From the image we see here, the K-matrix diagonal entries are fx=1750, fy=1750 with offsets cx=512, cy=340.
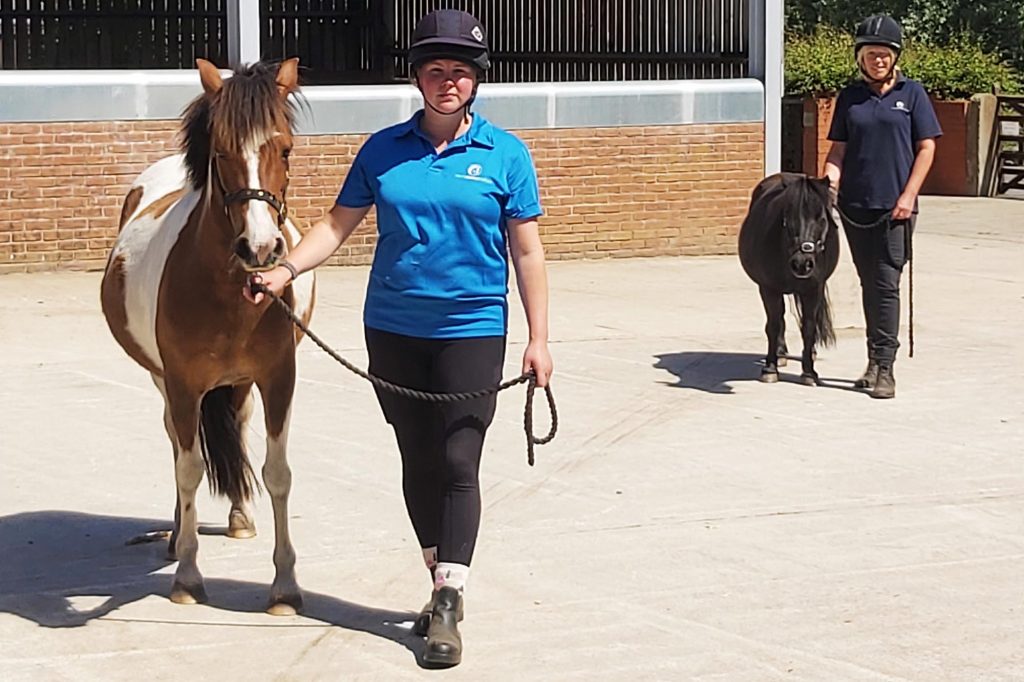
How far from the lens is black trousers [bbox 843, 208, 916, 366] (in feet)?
32.7

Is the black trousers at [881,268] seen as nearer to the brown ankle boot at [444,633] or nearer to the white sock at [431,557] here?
the white sock at [431,557]

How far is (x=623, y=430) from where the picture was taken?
8992mm

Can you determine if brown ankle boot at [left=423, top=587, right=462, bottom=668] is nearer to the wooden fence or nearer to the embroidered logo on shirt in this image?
the embroidered logo on shirt

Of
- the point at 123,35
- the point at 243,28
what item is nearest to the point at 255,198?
the point at 243,28

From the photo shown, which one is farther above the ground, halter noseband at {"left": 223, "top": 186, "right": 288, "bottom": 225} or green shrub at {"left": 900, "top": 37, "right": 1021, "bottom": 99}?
green shrub at {"left": 900, "top": 37, "right": 1021, "bottom": 99}

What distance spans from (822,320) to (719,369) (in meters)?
0.70

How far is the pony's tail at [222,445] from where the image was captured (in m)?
6.61

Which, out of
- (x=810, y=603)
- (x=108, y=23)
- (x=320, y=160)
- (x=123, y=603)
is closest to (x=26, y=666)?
(x=123, y=603)

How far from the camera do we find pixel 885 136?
9836 millimetres

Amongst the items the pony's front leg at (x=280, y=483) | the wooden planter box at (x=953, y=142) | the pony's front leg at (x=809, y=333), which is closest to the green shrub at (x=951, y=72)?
the wooden planter box at (x=953, y=142)

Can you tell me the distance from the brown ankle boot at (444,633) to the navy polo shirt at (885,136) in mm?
5218

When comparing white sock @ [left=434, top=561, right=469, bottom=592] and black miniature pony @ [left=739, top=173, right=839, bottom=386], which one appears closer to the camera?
white sock @ [left=434, top=561, right=469, bottom=592]

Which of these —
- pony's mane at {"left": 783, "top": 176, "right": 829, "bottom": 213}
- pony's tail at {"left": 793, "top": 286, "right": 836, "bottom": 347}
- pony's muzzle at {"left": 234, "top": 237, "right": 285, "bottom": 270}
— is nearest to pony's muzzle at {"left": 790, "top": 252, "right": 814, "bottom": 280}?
pony's mane at {"left": 783, "top": 176, "right": 829, "bottom": 213}

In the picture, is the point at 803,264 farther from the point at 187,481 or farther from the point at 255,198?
the point at 255,198
